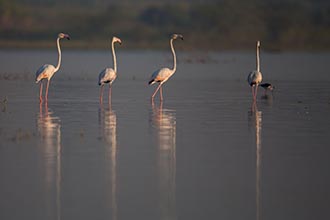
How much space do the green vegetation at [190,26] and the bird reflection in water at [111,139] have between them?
47.3 metres

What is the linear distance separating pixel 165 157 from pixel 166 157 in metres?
0.02

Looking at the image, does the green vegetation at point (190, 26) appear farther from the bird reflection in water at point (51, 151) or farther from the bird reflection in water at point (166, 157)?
the bird reflection in water at point (51, 151)

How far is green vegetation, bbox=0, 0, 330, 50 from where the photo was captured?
72.9m

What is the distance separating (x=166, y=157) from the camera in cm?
1323

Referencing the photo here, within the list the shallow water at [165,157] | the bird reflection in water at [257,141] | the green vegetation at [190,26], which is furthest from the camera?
the green vegetation at [190,26]

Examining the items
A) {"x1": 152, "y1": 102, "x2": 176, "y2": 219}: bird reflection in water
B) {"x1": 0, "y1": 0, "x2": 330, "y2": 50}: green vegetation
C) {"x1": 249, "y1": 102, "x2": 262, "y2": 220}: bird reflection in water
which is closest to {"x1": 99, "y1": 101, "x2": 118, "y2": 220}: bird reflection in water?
{"x1": 152, "y1": 102, "x2": 176, "y2": 219}: bird reflection in water

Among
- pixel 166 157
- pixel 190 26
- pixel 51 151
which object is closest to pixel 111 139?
pixel 51 151

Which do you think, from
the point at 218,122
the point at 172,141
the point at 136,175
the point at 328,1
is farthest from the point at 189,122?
the point at 328,1

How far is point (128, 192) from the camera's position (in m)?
11.0

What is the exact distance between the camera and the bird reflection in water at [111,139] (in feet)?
34.8

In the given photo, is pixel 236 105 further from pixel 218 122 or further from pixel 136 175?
pixel 136 175

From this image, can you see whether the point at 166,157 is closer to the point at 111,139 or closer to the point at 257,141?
the point at 111,139

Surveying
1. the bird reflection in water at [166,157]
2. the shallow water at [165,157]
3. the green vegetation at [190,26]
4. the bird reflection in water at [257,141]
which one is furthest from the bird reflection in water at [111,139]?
the green vegetation at [190,26]

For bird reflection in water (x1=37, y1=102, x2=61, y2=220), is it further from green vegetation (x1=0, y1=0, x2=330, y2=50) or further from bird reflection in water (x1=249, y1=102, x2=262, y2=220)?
green vegetation (x1=0, y1=0, x2=330, y2=50)
